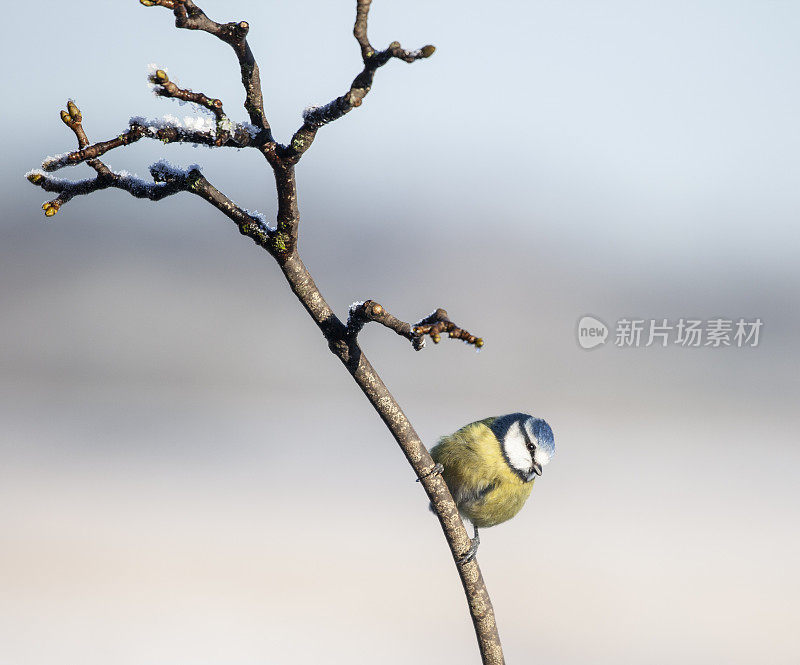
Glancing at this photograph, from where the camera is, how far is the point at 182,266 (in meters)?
15.3

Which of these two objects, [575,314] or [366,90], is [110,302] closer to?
[575,314]

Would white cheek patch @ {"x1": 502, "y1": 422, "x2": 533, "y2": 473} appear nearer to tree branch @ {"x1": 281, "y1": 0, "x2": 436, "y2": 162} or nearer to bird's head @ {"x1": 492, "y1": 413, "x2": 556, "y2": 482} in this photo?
bird's head @ {"x1": 492, "y1": 413, "x2": 556, "y2": 482}

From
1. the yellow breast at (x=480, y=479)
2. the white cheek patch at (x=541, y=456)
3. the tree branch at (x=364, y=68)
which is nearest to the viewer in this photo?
the tree branch at (x=364, y=68)

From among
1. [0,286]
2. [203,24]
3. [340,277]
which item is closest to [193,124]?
[203,24]

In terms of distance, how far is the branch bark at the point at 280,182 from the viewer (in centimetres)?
99

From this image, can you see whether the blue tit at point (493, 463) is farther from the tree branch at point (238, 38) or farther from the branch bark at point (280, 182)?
the tree branch at point (238, 38)

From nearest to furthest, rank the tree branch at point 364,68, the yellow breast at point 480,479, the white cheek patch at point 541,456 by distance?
the tree branch at point 364,68
the yellow breast at point 480,479
the white cheek patch at point 541,456

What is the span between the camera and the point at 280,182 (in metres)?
1.14

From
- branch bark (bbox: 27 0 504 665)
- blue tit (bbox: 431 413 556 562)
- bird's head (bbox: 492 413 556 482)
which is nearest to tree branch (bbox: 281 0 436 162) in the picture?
branch bark (bbox: 27 0 504 665)

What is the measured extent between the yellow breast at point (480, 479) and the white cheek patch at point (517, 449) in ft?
0.09

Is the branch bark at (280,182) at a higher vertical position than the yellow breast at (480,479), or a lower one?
lower

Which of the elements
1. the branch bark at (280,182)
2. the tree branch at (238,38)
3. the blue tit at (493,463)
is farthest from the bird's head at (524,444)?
the tree branch at (238,38)

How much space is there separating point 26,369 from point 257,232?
512 inches

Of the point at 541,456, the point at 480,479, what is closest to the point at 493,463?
the point at 480,479
